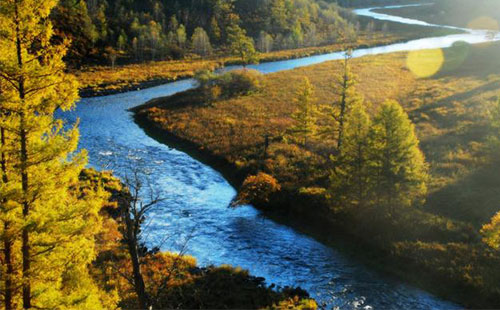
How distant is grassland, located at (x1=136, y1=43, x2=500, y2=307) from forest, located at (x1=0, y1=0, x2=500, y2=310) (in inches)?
6.1

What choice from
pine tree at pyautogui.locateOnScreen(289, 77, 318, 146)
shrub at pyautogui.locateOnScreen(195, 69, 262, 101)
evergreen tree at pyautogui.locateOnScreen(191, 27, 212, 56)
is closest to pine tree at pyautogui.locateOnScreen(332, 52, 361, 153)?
pine tree at pyautogui.locateOnScreen(289, 77, 318, 146)

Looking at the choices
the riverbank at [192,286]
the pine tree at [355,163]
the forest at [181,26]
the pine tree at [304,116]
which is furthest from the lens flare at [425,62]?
the riverbank at [192,286]

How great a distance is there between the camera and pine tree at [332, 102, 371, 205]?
29.8m

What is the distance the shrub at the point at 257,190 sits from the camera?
35.3 m

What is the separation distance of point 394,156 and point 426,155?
1607 cm

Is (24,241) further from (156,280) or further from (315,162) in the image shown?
(315,162)

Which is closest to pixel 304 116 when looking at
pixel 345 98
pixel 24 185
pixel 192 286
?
pixel 345 98

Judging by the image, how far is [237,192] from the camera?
3781 cm

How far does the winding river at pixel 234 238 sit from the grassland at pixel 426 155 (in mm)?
2100

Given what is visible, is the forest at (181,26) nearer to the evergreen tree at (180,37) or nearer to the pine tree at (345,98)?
the evergreen tree at (180,37)

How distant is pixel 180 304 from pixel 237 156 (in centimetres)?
2573

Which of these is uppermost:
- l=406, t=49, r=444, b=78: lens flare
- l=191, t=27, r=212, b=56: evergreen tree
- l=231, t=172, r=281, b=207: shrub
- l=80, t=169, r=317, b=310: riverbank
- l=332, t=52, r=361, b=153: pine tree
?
l=191, t=27, r=212, b=56: evergreen tree

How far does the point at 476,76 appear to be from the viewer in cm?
8412

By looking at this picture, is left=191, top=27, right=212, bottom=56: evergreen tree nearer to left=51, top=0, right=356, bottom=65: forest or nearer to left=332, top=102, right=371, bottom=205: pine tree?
left=51, top=0, right=356, bottom=65: forest
